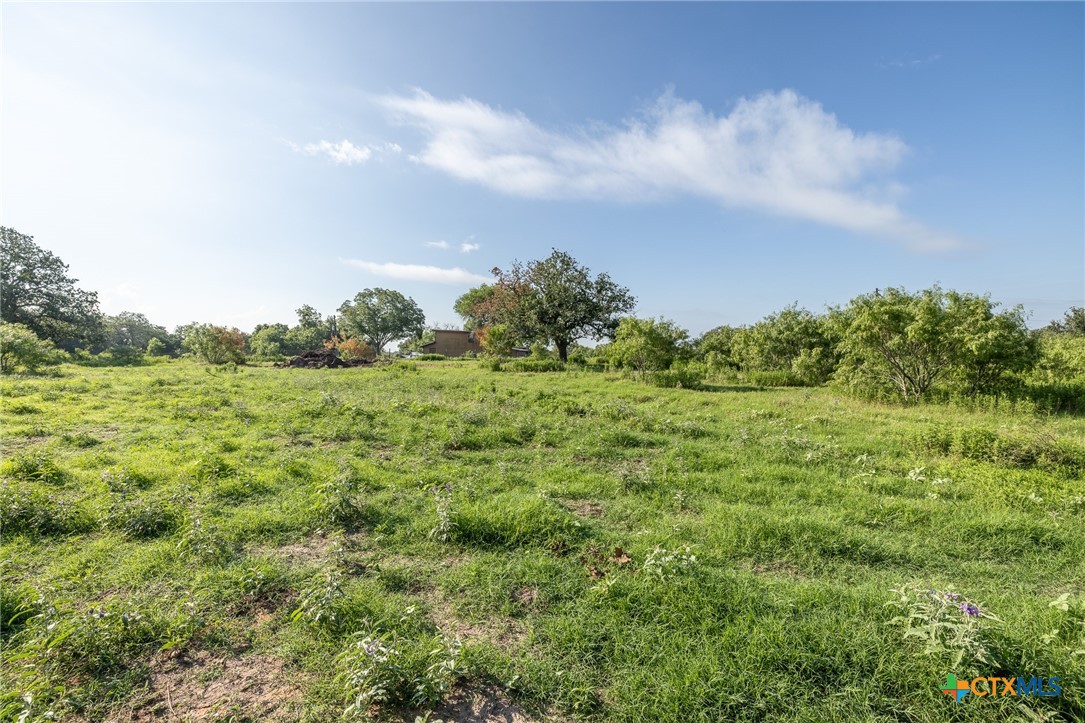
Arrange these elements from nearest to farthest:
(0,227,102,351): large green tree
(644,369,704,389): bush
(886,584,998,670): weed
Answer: (886,584,998,670): weed, (644,369,704,389): bush, (0,227,102,351): large green tree

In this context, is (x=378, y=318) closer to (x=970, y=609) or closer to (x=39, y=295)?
(x=39, y=295)

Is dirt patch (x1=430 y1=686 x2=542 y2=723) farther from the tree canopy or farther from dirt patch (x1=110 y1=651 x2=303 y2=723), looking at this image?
the tree canopy

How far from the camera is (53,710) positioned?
2.70 metres

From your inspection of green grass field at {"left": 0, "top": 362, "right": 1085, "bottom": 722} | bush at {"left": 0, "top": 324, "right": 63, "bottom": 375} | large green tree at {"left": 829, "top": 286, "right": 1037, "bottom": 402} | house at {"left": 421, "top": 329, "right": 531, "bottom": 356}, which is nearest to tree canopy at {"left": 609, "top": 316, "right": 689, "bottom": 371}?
large green tree at {"left": 829, "top": 286, "right": 1037, "bottom": 402}

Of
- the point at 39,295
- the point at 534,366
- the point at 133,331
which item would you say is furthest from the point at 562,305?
the point at 133,331

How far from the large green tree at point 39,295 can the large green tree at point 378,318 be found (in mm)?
35323

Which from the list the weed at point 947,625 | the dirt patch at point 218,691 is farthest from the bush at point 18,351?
the weed at point 947,625

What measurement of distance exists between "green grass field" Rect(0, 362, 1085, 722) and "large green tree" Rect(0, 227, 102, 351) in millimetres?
45220

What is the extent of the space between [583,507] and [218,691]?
424cm

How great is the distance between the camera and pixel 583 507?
607 cm

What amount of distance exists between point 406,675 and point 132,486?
609 cm

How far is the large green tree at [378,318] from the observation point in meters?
76.9

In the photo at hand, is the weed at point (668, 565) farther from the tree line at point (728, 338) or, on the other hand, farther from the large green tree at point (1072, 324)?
the large green tree at point (1072, 324)

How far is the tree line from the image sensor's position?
14117mm
